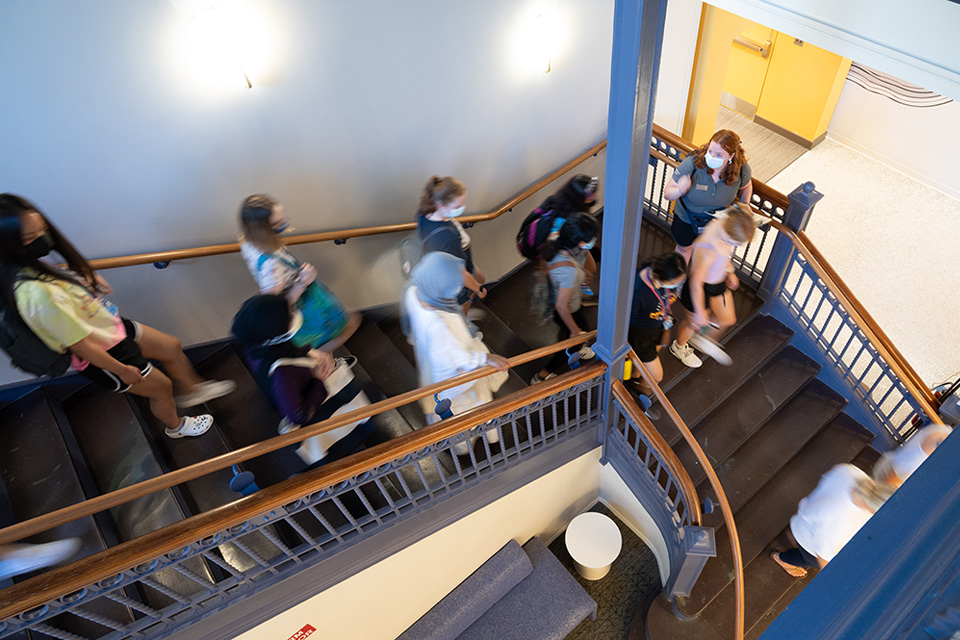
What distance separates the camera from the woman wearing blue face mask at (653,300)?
10.6 ft

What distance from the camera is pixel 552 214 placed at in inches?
146

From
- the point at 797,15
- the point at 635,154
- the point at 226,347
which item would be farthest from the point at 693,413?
the point at 226,347

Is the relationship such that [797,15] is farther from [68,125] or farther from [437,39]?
[68,125]

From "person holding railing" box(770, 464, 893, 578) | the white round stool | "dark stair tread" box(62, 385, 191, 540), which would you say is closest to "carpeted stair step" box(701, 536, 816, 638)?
"person holding railing" box(770, 464, 893, 578)

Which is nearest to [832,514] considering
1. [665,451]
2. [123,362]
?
[665,451]

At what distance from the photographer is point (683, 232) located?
168 inches

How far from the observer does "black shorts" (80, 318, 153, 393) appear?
280 cm

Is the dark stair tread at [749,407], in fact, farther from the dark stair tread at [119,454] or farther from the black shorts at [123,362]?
the black shorts at [123,362]

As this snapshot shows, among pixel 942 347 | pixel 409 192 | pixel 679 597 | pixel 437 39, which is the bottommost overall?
pixel 942 347

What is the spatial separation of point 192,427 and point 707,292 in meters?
3.34

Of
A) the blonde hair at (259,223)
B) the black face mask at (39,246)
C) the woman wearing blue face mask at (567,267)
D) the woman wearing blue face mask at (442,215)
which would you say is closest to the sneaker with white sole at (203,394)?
the blonde hair at (259,223)

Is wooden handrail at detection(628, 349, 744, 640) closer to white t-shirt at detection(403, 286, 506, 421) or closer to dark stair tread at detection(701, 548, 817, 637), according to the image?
dark stair tread at detection(701, 548, 817, 637)

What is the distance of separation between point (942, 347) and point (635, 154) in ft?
18.1

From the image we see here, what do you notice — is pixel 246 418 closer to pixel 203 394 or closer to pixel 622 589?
pixel 203 394
